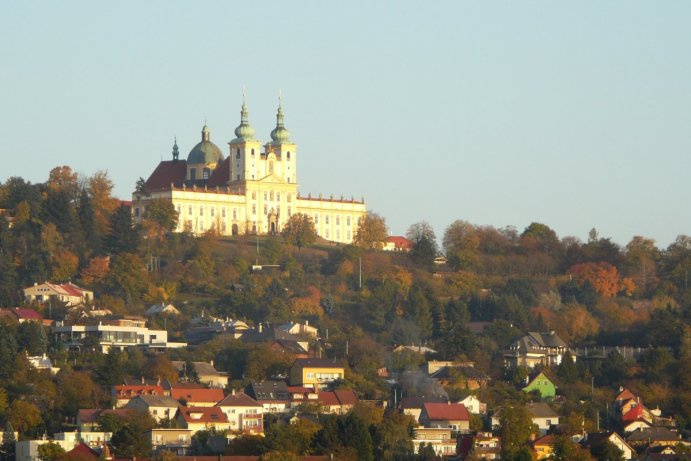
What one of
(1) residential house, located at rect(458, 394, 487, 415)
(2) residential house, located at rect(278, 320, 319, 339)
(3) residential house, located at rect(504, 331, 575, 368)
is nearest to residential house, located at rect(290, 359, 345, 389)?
(1) residential house, located at rect(458, 394, 487, 415)

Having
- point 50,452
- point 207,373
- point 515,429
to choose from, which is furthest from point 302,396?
point 50,452

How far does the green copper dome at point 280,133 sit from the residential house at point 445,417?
4476 cm

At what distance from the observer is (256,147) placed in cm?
13788

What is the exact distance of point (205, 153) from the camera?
142 meters

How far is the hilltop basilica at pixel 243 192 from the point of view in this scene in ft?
439

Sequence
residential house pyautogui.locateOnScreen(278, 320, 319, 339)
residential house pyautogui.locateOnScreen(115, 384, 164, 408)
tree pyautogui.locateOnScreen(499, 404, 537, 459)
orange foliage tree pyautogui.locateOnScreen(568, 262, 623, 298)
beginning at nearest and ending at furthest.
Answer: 1. tree pyautogui.locateOnScreen(499, 404, 537, 459)
2. residential house pyautogui.locateOnScreen(115, 384, 164, 408)
3. residential house pyautogui.locateOnScreen(278, 320, 319, 339)
4. orange foliage tree pyautogui.locateOnScreen(568, 262, 623, 298)

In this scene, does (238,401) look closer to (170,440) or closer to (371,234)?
(170,440)

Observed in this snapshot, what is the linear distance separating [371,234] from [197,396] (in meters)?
41.1

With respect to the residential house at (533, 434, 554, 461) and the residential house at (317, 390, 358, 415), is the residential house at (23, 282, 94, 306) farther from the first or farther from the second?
the residential house at (533, 434, 554, 461)

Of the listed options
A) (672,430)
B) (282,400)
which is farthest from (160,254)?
(672,430)

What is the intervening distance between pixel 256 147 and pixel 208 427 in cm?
4654

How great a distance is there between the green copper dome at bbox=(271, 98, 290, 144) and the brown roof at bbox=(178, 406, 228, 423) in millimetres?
46812

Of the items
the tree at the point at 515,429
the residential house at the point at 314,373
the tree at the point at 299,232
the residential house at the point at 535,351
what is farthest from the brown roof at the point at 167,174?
the tree at the point at 515,429

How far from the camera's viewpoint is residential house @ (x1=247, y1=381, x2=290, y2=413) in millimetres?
97812
